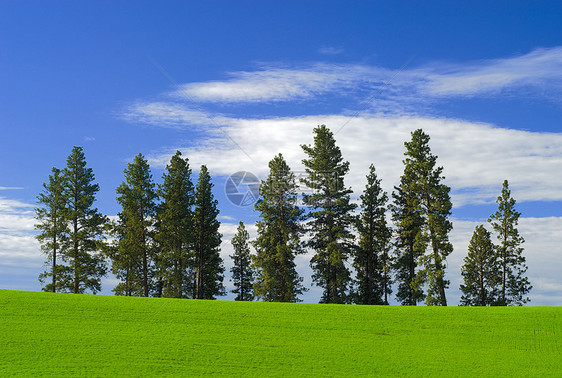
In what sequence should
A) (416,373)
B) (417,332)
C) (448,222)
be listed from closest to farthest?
1. (416,373)
2. (417,332)
3. (448,222)

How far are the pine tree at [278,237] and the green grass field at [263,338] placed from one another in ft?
39.4

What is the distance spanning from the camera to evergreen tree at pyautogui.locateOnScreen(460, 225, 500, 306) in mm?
55906

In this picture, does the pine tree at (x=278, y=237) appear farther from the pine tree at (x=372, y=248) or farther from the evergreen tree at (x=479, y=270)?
the evergreen tree at (x=479, y=270)

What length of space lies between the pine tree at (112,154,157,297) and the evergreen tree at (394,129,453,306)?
2402cm

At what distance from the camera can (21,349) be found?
23.4 meters

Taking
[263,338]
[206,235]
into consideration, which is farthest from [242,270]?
[263,338]

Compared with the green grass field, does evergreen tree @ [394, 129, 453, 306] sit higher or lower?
higher

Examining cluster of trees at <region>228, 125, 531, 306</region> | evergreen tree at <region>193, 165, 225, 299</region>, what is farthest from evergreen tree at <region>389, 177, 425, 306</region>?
evergreen tree at <region>193, 165, 225, 299</region>

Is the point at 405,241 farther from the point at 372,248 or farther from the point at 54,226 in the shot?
the point at 54,226

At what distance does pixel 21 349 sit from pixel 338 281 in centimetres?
2823

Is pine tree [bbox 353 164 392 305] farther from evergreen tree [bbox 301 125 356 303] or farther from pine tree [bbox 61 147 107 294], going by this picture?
pine tree [bbox 61 147 107 294]

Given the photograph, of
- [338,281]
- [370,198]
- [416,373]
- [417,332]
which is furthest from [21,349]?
[370,198]

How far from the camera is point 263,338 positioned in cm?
2717

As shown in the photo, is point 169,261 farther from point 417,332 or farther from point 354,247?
point 417,332
